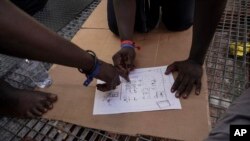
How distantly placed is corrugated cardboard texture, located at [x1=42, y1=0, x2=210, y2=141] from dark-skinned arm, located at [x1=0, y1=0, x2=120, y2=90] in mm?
252

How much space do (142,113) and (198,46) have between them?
0.34 m

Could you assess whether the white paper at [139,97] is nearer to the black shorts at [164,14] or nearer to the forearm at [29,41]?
the forearm at [29,41]

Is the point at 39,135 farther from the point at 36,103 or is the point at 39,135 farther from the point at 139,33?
the point at 139,33

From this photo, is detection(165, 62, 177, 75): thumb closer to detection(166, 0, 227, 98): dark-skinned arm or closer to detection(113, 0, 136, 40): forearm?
detection(166, 0, 227, 98): dark-skinned arm

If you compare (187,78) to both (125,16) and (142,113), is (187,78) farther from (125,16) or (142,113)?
(125,16)

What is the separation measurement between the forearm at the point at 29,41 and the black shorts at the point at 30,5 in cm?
62

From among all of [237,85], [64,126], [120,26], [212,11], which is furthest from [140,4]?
[64,126]

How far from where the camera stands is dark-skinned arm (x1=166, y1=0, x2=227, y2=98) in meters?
0.98

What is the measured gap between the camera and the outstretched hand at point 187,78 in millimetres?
1045

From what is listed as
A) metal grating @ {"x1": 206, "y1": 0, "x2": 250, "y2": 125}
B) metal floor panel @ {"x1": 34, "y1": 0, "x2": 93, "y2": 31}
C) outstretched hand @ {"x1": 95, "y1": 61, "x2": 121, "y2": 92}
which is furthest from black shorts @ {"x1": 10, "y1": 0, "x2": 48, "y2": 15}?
metal grating @ {"x1": 206, "y1": 0, "x2": 250, "y2": 125}

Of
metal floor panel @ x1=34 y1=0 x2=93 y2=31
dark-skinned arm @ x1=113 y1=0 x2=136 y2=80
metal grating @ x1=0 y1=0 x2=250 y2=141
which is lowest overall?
metal grating @ x1=0 y1=0 x2=250 y2=141

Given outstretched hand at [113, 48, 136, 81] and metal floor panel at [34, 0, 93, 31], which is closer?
outstretched hand at [113, 48, 136, 81]

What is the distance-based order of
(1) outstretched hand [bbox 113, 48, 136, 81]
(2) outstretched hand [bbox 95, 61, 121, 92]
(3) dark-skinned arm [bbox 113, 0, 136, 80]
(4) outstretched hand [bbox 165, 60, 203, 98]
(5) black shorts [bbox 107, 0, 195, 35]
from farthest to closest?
(5) black shorts [bbox 107, 0, 195, 35], (3) dark-skinned arm [bbox 113, 0, 136, 80], (1) outstretched hand [bbox 113, 48, 136, 81], (4) outstretched hand [bbox 165, 60, 203, 98], (2) outstretched hand [bbox 95, 61, 121, 92]

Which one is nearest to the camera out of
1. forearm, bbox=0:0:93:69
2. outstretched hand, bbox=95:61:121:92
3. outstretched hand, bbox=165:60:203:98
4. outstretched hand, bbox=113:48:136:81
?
forearm, bbox=0:0:93:69
